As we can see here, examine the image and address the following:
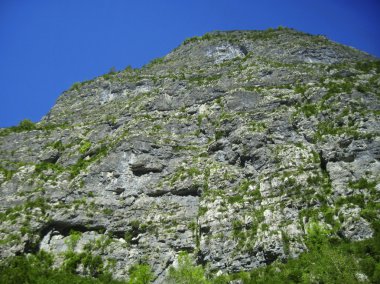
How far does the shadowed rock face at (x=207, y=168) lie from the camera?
105ft

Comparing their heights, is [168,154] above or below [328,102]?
below

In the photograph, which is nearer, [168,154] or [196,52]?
[168,154]

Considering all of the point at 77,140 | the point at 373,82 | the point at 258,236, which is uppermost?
the point at 373,82

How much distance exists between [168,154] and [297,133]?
15.8 metres

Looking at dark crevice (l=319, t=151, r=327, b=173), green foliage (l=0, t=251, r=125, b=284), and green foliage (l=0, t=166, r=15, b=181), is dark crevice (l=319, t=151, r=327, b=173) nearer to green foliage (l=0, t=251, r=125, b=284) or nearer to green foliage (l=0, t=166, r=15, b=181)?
green foliage (l=0, t=251, r=125, b=284)

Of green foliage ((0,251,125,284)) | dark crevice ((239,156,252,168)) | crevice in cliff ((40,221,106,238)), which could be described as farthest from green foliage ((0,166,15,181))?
dark crevice ((239,156,252,168))

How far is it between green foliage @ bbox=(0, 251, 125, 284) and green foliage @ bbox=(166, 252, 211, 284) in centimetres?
503

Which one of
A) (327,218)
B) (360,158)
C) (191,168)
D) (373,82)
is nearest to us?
(327,218)

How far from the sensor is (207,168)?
39750 millimetres

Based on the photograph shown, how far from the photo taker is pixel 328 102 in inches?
1705

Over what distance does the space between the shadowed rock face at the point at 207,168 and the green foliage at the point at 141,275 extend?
2.91ft

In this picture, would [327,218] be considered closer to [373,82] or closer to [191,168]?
[191,168]

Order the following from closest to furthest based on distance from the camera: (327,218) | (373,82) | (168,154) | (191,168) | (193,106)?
(327,218) < (191,168) < (168,154) < (373,82) < (193,106)

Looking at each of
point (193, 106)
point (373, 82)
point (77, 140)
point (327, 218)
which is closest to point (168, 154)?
point (193, 106)
